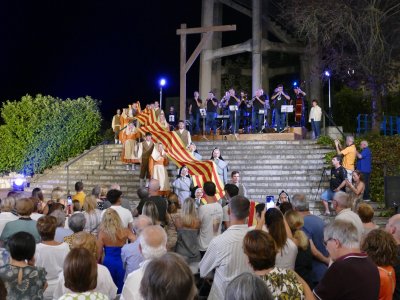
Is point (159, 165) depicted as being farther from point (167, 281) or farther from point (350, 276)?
point (167, 281)

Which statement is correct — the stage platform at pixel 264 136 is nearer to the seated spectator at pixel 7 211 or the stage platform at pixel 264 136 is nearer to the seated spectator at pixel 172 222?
the seated spectator at pixel 172 222

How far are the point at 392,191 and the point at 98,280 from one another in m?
10.6

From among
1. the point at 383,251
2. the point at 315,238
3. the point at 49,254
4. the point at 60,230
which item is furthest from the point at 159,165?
the point at 383,251

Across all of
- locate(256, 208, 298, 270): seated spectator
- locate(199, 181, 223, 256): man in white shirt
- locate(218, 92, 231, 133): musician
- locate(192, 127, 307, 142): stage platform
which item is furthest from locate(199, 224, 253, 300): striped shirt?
locate(218, 92, 231, 133): musician

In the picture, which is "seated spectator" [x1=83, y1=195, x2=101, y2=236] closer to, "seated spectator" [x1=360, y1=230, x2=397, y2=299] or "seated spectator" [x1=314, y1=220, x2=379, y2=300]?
"seated spectator" [x1=360, y1=230, x2=397, y2=299]

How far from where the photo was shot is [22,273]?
4.48m

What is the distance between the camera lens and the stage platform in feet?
67.1

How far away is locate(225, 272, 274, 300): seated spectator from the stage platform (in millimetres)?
17436

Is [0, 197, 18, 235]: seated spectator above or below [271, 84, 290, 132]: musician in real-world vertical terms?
below

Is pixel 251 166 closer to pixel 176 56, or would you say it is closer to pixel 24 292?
pixel 24 292

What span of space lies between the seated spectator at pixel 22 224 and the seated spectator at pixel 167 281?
11.6 feet

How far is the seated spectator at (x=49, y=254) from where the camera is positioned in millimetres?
5473

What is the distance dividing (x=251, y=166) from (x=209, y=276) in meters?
12.7

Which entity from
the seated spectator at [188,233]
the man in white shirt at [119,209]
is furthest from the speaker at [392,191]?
the man in white shirt at [119,209]
